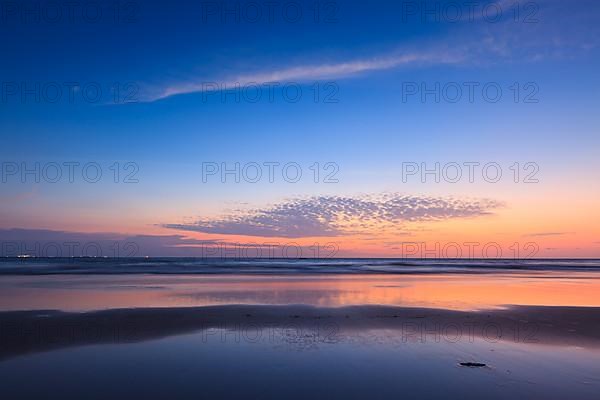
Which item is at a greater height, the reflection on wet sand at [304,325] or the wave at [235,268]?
the reflection on wet sand at [304,325]

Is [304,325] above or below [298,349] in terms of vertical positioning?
Result: below

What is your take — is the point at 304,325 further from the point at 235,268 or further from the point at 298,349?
the point at 235,268

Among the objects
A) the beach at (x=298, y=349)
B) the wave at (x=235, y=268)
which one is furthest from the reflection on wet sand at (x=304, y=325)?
the wave at (x=235, y=268)

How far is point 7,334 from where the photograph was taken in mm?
11477

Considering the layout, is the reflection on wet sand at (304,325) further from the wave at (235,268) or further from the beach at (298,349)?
the wave at (235,268)

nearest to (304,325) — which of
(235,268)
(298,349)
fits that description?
(298,349)

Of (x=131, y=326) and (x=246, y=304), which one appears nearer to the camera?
(x=131, y=326)

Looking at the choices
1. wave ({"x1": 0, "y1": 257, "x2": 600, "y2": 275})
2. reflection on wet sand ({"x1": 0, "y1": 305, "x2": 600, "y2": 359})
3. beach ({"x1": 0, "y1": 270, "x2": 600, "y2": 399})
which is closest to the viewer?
beach ({"x1": 0, "y1": 270, "x2": 600, "y2": 399})

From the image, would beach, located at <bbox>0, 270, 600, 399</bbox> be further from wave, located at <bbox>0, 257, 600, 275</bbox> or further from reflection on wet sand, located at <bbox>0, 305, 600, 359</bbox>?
wave, located at <bbox>0, 257, 600, 275</bbox>

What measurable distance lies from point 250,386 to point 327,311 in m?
8.69

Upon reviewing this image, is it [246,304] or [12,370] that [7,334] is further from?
[246,304]

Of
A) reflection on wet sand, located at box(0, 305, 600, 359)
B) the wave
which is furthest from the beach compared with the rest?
the wave

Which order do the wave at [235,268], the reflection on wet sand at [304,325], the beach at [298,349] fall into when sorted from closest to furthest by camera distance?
the beach at [298,349] → the reflection on wet sand at [304,325] → the wave at [235,268]

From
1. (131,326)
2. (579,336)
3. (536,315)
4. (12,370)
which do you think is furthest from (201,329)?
(536,315)
